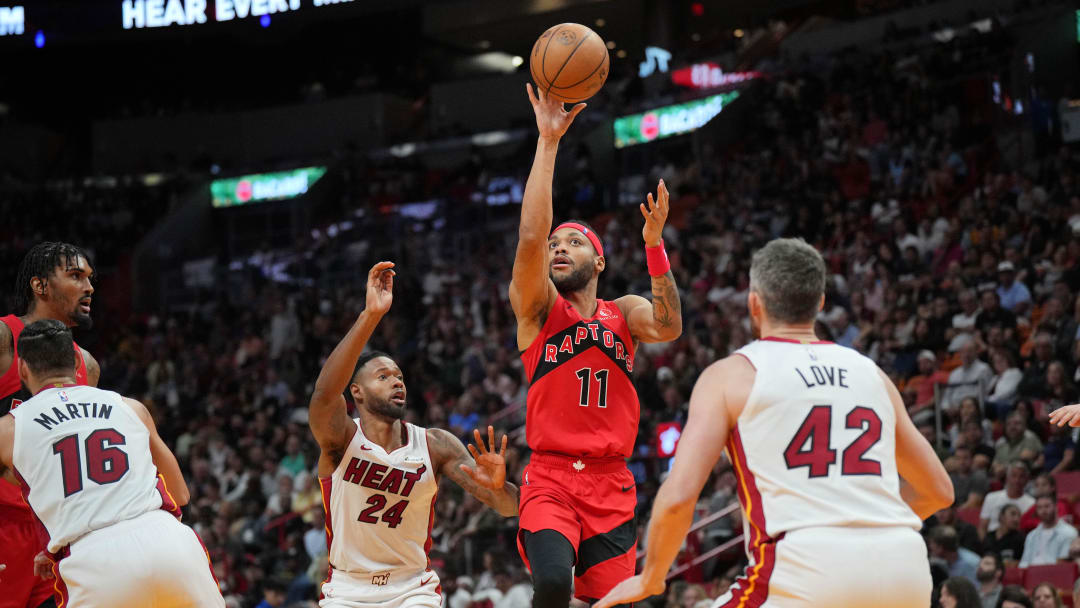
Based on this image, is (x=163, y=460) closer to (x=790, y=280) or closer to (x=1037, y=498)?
(x=790, y=280)

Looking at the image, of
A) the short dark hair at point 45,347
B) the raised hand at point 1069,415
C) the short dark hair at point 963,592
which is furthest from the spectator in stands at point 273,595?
the raised hand at point 1069,415

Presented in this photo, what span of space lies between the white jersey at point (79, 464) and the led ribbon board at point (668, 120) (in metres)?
19.8

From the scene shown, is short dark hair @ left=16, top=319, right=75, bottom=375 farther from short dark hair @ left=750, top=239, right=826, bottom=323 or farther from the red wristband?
short dark hair @ left=750, top=239, right=826, bottom=323

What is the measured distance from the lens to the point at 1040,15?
18.9 meters

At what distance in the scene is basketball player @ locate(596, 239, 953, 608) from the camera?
377 cm

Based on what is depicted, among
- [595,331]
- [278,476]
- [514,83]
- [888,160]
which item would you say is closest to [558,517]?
[595,331]

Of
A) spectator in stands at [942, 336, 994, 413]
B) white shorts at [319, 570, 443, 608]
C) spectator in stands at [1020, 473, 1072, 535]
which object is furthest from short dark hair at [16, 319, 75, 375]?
spectator in stands at [942, 336, 994, 413]

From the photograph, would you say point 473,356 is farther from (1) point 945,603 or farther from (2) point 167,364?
(1) point 945,603

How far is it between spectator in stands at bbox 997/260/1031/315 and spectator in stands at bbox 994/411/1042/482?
2.31 metres

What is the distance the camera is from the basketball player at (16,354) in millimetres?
5738

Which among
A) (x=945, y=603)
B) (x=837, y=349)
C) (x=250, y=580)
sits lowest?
(x=250, y=580)

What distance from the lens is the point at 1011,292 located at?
12.8 m

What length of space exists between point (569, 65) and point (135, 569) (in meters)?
3.31

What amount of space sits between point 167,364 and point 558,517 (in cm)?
1804
